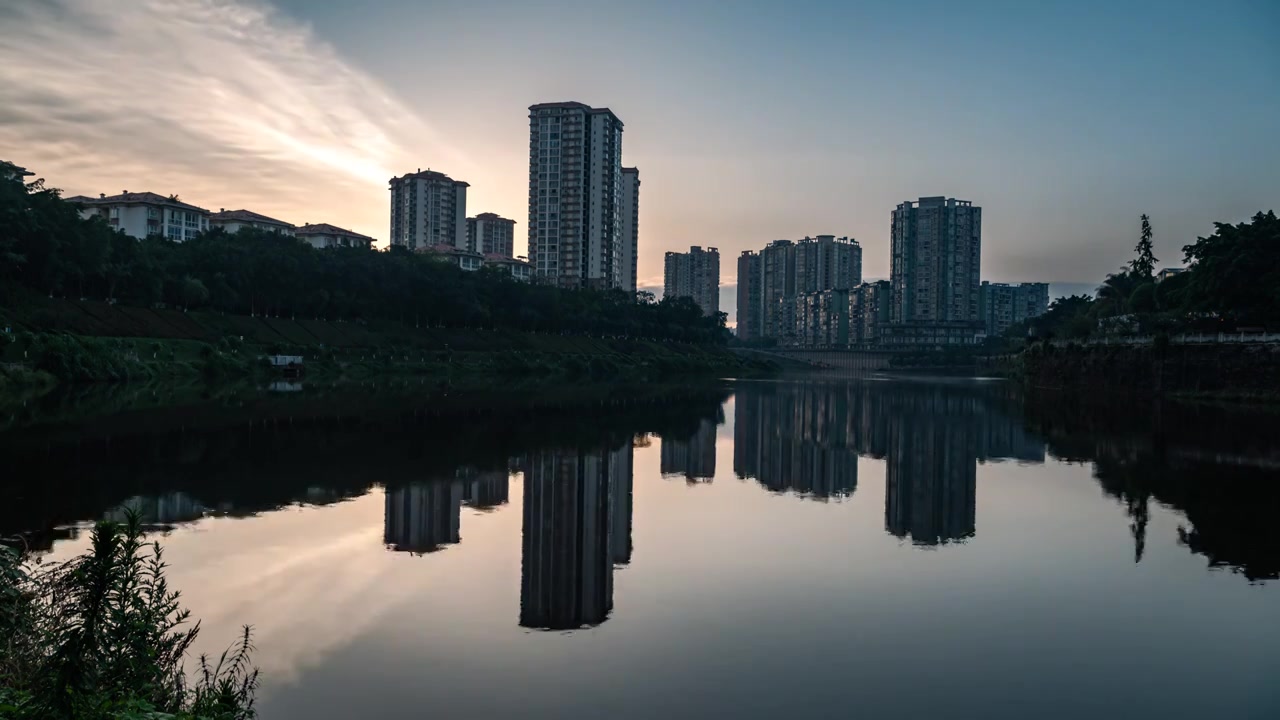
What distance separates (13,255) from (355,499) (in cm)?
4654

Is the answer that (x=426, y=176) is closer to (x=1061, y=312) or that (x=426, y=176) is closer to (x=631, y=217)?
(x=631, y=217)

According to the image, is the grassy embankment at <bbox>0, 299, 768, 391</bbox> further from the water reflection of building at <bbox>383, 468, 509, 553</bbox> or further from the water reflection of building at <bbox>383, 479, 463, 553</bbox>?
the water reflection of building at <bbox>383, 479, 463, 553</bbox>

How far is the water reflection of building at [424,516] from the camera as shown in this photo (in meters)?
13.4

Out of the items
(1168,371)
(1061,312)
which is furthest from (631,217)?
(1168,371)

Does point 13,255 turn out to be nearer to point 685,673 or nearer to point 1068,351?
point 685,673

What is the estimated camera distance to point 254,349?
64375mm

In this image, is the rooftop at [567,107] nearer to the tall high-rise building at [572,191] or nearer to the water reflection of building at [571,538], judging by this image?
the tall high-rise building at [572,191]

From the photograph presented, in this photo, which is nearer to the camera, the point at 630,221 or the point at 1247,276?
the point at 1247,276

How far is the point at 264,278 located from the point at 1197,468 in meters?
72.3

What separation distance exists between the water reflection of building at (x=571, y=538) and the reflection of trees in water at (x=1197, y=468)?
830 cm

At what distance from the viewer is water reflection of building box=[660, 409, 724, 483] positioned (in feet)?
75.3

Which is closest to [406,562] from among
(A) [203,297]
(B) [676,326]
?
(A) [203,297]

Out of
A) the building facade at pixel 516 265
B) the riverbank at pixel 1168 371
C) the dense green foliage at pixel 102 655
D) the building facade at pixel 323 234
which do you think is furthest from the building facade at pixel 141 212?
the dense green foliage at pixel 102 655

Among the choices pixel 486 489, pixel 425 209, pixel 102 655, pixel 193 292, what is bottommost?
pixel 486 489
